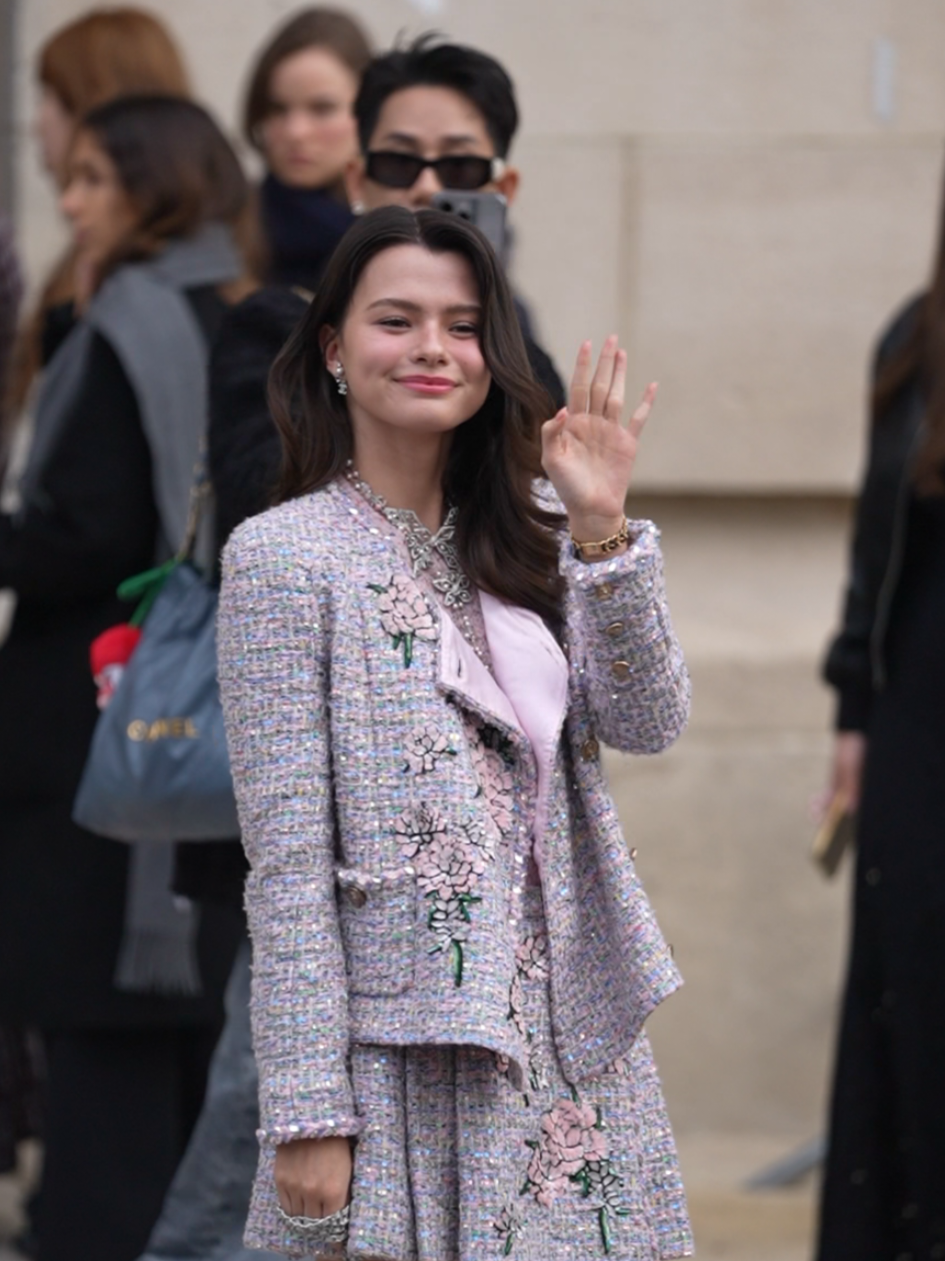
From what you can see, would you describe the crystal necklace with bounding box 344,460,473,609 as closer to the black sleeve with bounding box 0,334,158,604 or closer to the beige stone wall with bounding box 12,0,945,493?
the black sleeve with bounding box 0,334,158,604

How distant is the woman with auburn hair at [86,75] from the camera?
196 inches

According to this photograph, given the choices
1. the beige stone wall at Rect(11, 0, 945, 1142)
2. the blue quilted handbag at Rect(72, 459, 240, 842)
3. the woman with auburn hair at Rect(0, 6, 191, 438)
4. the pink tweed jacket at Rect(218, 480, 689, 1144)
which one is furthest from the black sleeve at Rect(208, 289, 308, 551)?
the beige stone wall at Rect(11, 0, 945, 1142)

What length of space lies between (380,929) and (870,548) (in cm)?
211

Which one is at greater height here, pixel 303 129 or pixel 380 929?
pixel 303 129

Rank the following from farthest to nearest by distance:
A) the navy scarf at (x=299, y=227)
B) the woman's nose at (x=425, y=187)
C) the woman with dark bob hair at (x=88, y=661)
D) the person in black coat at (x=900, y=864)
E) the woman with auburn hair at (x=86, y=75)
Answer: the woman with auburn hair at (x=86, y=75)
the navy scarf at (x=299, y=227)
the person in black coat at (x=900, y=864)
the woman with dark bob hair at (x=88, y=661)
the woman's nose at (x=425, y=187)

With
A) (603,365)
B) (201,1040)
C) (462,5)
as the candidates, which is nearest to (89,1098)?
(201,1040)

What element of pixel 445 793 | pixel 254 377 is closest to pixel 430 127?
pixel 254 377

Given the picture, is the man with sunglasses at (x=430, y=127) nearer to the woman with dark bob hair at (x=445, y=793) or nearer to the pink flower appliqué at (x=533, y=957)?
the woman with dark bob hair at (x=445, y=793)

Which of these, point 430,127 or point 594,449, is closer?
point 594,449

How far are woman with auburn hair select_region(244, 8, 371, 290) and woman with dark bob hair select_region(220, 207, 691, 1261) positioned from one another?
2139 mm

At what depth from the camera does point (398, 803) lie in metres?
2.64

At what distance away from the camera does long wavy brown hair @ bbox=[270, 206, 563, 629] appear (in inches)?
110

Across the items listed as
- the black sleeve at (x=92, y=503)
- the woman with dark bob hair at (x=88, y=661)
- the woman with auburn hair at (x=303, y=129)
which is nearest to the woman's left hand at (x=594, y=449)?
the woman with dark bob hair at (x=88, y=661)

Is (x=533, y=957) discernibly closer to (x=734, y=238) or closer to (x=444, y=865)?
(x=444, y=865)
